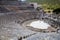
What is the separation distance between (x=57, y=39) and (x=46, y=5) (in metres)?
2.47

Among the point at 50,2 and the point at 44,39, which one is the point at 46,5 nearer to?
the point at 50,2

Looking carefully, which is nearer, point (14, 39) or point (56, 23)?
point (14, 39)

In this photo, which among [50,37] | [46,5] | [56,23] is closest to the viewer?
[50,37]

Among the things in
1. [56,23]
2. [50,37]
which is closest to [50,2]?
[56,23]

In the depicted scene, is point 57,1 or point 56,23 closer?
point 56,23

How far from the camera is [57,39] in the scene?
1.10m

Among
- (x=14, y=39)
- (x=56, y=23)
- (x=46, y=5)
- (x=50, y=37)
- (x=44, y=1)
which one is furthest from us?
(x=44, y=1)

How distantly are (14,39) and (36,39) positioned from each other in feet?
0.64

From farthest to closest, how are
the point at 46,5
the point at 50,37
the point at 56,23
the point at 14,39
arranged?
the point at 46,5, the point at 56,23, the point at 50,37, the point at 14,39

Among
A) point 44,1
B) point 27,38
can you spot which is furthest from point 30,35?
point 44,1

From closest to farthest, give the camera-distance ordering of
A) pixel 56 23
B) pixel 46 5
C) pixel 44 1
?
1. pixel 56 23
2. pixel 46 5
3. pixel 44 1

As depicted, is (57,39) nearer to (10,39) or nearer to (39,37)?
(39,37)

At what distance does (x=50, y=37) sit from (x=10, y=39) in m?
0.37

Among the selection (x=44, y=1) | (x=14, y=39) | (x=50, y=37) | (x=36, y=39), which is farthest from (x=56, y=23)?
(x=44, y=1)
